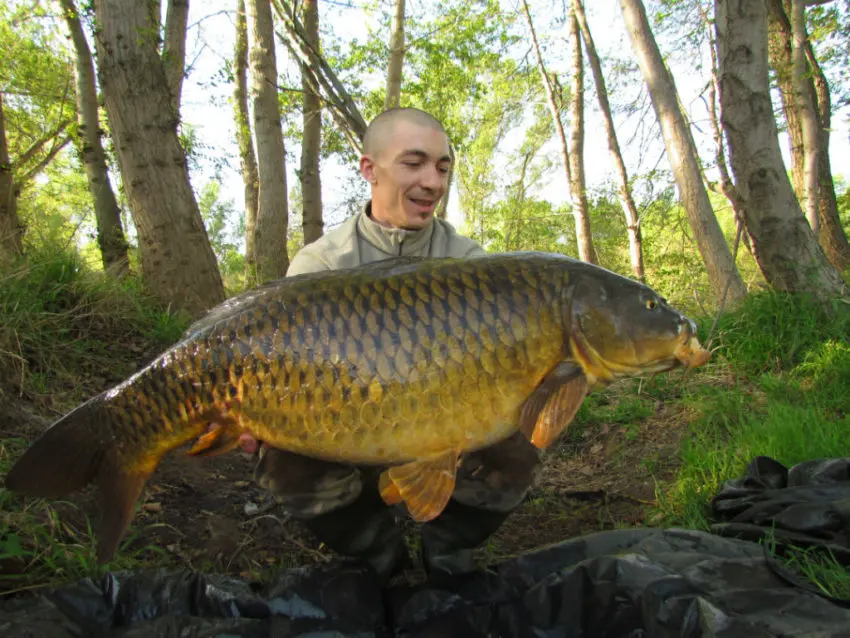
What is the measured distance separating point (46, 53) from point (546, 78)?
8.90 m

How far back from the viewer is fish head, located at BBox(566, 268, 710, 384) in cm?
118

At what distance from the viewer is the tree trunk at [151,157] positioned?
11.5ft

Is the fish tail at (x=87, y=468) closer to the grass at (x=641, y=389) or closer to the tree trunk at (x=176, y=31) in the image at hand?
the grass at (x=641, y=389)

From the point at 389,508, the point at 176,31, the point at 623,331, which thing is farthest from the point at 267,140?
the point at 623,331

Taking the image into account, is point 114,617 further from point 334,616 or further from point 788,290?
point 788,290

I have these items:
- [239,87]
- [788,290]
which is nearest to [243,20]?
[239,87]

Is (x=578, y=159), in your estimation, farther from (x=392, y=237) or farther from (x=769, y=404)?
(x=392, y=237)

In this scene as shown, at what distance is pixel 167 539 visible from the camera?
6.07 ft

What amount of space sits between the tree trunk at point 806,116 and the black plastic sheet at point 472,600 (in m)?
6.12

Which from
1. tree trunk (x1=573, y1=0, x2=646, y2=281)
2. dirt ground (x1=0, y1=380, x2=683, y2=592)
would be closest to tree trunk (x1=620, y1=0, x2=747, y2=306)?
tree trunk (x1=573, y1=0, x2=646, y2=281)

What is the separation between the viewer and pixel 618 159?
7.39 meters

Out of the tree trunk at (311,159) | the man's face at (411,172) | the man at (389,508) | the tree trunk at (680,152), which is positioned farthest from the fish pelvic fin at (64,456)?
the tree trunk at (311,159)

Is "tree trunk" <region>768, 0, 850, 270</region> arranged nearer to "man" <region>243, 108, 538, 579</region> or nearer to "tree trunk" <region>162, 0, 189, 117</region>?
"tree trunk" <region>162, 0, 189, 117</region>

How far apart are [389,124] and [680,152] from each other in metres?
3.71
